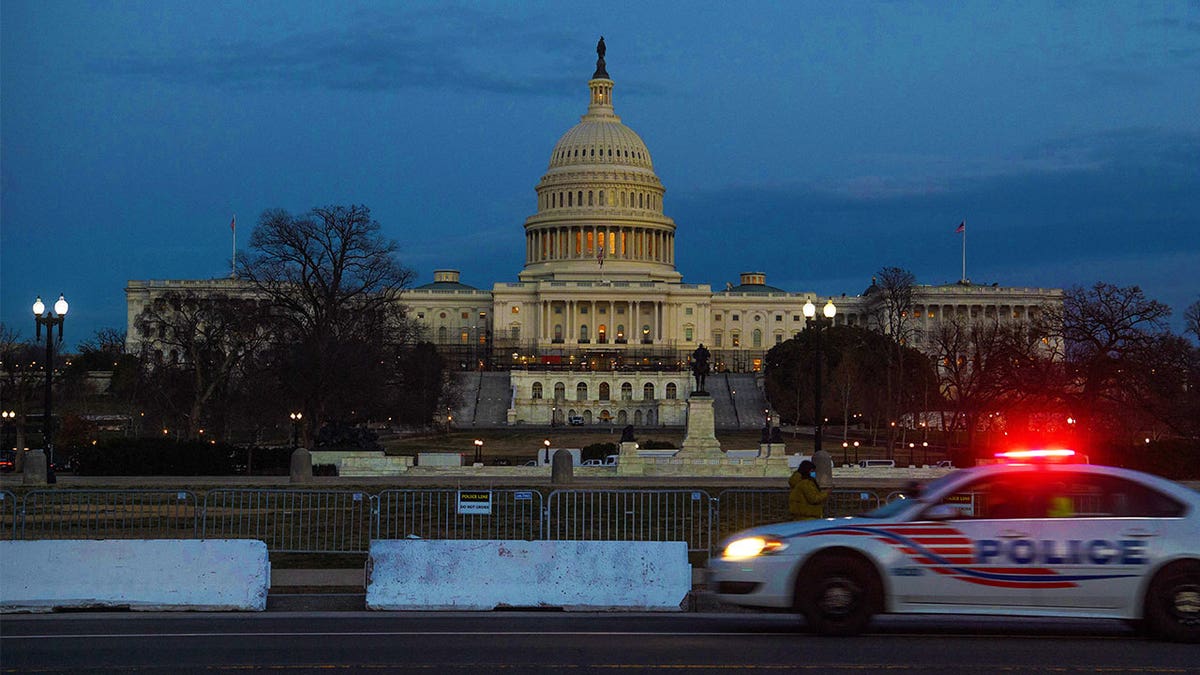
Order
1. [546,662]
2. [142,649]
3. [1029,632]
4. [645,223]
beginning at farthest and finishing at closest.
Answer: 1. [645,223]
2. [1029,632]
3. [142,649]
4. [546,662]

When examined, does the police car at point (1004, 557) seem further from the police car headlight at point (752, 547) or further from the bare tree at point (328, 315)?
the bare tree at point (328, 315)

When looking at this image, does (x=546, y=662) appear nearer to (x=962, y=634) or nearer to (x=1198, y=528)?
(x=962, y=634)

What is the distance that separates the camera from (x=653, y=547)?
1786 centimetres

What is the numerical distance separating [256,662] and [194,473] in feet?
107

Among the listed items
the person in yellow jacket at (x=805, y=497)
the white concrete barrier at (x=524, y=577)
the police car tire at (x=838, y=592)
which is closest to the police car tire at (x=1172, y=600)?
the police car tire at (x=838, y=592)

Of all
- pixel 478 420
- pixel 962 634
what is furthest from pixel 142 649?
pixel 478 420

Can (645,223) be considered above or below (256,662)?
above

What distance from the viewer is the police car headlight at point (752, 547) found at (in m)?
15.1

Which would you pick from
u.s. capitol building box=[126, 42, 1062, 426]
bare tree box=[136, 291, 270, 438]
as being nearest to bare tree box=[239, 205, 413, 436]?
bare tree box=[136, 291, 270, 438]

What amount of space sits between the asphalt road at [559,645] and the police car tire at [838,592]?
0.19m

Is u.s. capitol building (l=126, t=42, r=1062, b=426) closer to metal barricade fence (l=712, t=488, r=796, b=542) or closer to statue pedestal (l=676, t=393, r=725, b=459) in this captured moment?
statue pedestal (l=676, t=393, r=725, b=459)

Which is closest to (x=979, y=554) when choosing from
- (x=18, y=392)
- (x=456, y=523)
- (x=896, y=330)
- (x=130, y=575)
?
(x=130, y=575)

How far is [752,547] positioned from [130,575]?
7177 mm

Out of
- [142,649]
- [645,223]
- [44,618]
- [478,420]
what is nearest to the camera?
[142,649]
